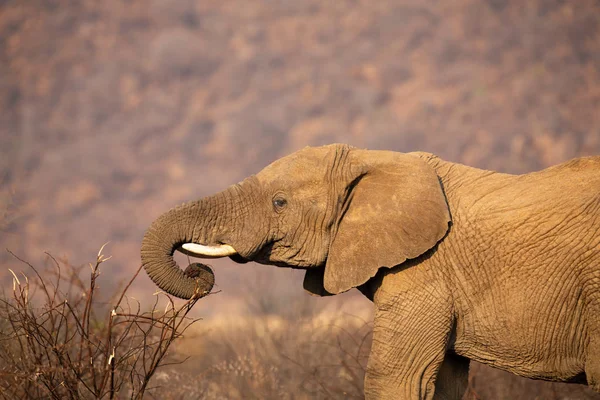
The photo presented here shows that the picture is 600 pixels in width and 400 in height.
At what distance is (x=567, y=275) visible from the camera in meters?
5.25

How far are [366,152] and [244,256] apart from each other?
1.04 m

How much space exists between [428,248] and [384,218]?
357 millimetres

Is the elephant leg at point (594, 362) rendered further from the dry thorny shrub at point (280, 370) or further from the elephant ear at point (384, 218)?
the dry thorny shrub at point (280, 370)

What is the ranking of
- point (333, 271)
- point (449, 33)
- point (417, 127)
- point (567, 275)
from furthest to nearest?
point (449, 33)
point (417, 127)
point (333, 271)
point (567, 275)

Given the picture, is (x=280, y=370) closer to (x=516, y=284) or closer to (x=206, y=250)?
(x=206, y=250)

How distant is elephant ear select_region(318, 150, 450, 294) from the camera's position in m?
5.50

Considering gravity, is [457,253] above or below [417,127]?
below

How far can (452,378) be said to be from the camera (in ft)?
19.8

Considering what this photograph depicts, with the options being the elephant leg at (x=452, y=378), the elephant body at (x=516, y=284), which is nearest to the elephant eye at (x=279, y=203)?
the elephant body at (x=516, y=284)

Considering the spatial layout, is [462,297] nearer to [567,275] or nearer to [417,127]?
[567,275]

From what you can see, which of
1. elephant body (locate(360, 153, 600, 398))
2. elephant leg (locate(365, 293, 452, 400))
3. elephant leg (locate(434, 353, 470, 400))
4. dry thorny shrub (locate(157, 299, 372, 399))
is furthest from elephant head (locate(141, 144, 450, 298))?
dry thorny shrub (locate(157, 299, 372, 399))

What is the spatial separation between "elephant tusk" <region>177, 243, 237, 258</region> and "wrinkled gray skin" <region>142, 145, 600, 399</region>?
1.4 inches

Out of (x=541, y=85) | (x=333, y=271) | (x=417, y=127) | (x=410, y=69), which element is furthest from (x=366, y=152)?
(x=541, y=85)

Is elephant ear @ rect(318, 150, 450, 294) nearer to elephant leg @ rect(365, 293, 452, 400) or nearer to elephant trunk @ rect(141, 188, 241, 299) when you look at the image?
elephant leg @ rect(365, 293, 452, 400)
